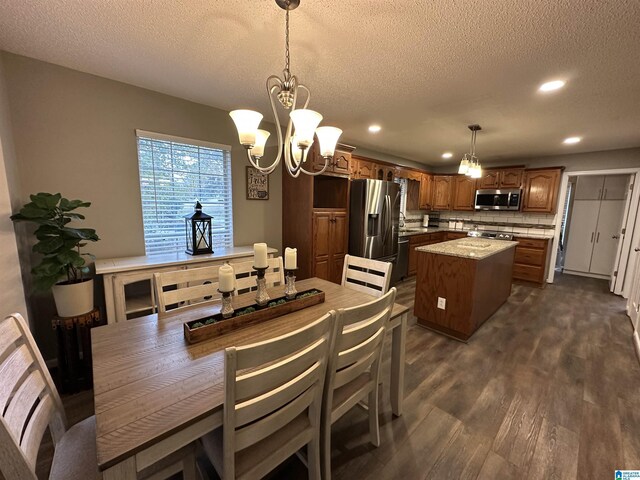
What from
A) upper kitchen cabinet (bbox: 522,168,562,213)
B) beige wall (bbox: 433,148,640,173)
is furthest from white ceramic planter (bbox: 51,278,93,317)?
beige wall (bbox: 433,148,640,173)

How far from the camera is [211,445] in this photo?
1072 millimetres

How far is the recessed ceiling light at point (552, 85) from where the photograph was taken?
83.4 inches

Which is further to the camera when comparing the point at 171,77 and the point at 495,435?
the point at 171,77

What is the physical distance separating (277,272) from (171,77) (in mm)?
1815

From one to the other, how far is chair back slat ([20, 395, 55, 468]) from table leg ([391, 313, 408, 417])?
64.3 inches

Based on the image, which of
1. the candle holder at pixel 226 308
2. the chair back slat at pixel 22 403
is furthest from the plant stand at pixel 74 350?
the candle holder at pixel 226 308

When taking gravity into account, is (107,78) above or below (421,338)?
above

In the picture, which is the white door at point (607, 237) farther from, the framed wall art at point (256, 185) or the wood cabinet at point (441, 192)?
the framed wall art at point (256, 185)

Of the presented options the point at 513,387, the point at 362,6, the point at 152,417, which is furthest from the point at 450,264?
the point at 152,417

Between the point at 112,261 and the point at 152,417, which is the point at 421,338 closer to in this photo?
→ the point at 152,417

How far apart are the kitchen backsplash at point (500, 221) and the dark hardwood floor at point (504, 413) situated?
2548 millimetres

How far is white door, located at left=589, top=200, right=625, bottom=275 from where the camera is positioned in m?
5.20

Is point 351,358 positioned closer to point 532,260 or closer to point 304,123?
point 304,123

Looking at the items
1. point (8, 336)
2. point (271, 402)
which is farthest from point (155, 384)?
point (8, 336)
